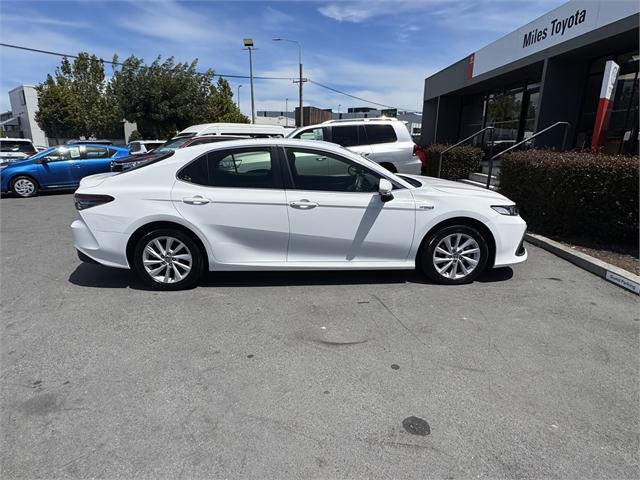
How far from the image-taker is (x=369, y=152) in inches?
356

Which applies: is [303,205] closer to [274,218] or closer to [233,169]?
[274,218]

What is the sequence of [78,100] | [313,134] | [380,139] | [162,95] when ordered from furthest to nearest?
[78,100] → [162,95] → [313,134] → [380,139]

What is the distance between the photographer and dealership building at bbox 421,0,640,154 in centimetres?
861

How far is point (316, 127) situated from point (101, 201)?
619 cm

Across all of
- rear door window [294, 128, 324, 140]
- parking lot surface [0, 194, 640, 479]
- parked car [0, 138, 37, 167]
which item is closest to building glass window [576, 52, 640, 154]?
rear door window [294, 128, 324, 140]

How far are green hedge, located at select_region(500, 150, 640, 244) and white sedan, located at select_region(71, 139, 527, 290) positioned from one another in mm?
2078

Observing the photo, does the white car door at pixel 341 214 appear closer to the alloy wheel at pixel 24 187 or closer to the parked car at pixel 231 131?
the parked car at pixel 231 131

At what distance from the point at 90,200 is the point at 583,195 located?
21.0 ft

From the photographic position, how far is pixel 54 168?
1193cm

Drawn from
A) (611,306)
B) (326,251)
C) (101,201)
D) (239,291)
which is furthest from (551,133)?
(101,201)

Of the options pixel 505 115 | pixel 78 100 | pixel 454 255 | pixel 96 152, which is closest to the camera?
pixel 454 255

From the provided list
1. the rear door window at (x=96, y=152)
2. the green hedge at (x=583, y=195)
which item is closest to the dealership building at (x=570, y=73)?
the green hedge at (x=583, y=195)

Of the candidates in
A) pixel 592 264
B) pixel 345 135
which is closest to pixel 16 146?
pixel 345 135

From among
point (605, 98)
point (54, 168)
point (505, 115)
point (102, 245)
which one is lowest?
point (102, 245)
